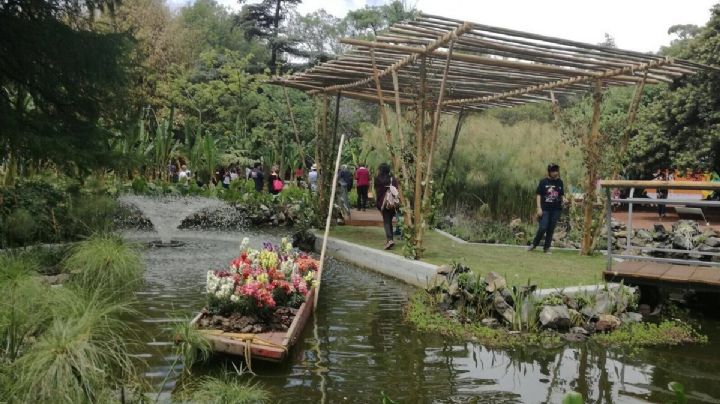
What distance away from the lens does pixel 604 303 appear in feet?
22.4

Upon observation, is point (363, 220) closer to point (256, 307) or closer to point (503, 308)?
point (503, 308)

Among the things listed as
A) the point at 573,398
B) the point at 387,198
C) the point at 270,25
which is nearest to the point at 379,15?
the point at 270,25

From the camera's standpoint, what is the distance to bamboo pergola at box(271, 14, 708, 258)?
8188 mm

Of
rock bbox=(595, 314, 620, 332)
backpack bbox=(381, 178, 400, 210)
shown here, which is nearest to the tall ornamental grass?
Answer: backpack bbox=(381, 178, 400, 210)

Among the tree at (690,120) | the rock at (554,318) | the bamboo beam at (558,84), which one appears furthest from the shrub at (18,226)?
the tree at (690,120)

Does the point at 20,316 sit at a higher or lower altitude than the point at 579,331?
higher

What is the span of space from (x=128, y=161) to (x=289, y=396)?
6.78 metres

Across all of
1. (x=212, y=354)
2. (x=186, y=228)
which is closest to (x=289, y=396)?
(x=212, y=354)

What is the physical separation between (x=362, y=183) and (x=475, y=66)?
7.43 metres

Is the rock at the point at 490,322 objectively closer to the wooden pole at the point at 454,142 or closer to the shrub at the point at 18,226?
the shrub at the point at 18,226

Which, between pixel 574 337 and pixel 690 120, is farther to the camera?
pixel 690 120

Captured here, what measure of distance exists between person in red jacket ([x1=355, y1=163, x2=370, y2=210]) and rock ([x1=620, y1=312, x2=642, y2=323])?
1090 centimetres

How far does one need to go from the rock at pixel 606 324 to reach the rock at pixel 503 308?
2.91 ft

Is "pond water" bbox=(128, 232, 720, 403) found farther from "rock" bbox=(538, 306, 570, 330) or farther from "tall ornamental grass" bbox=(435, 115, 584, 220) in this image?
"tall ornamental grass" bbox=(435, 115, 584, 220)
